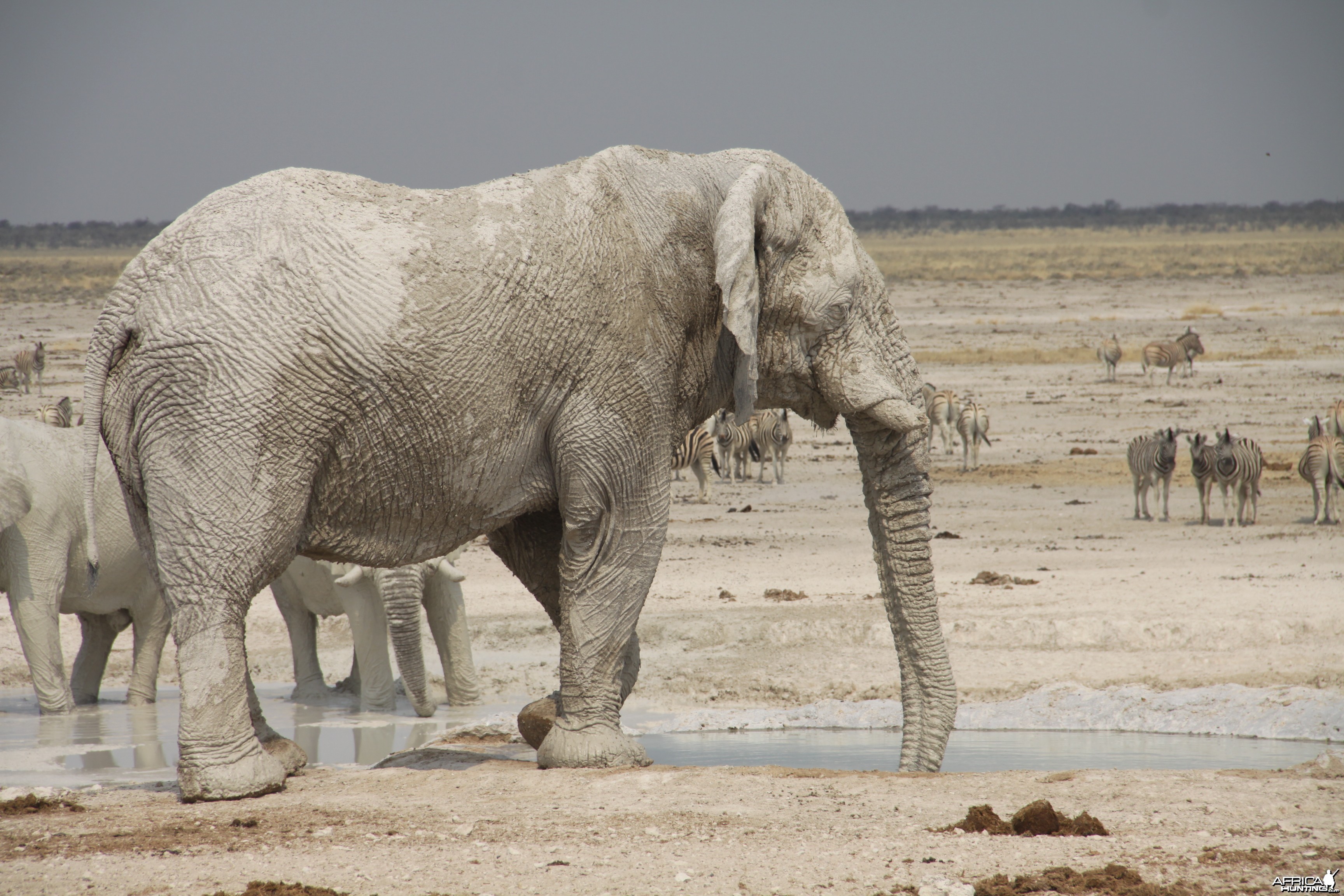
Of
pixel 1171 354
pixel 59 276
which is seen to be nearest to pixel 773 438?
pixel 1171 354

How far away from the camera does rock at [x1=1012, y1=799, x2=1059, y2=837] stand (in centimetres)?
414

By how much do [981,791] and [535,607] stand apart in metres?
6.69

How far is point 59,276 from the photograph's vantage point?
A: 65188 millimetres

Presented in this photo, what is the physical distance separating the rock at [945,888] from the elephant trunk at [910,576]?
1.80m

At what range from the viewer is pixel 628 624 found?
5.22 metres

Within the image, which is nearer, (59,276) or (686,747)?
(686,747)

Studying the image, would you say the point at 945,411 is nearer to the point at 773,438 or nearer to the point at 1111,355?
the point at 773,438

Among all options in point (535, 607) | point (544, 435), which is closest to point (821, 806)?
point (544, 435)

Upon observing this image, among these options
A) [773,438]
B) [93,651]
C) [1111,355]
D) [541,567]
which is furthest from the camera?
[1111,355]

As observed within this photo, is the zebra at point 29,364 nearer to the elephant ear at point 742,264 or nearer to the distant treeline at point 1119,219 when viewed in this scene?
the elephant ear at point 742,264

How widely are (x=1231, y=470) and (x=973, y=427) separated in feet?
16.1

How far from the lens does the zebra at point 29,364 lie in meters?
26.0

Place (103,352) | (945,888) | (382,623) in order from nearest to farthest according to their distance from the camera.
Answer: (945,888) → (103,352) → (382,623)

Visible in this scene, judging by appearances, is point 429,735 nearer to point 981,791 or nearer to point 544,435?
point 544,435
